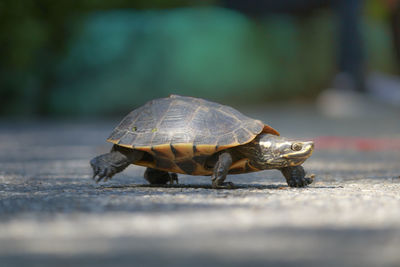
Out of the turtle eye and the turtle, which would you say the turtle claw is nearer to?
the turtle

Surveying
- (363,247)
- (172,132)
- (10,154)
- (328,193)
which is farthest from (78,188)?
(10,154)

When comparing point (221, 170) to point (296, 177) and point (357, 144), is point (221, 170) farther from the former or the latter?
point (357, 144)

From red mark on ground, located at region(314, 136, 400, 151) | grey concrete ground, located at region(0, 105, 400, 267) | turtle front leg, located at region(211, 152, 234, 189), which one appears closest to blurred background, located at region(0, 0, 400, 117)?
red mark on ground, located at region(314, 136, 400, 151)

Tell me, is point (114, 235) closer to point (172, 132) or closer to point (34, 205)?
point (34, 205)

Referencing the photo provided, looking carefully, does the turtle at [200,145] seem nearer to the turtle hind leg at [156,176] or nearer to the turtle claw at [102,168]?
the turtle claw at [102,168]

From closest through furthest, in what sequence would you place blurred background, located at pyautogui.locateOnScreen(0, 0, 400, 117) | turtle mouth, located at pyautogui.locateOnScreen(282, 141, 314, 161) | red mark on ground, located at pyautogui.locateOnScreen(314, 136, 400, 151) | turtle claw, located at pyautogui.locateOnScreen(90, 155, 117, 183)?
turtle mouth, located at pyautogui.locateOnScreen(282, 141, 314, 161)
turtle claw, located at pyautogui.locateOnScreen(90, 155, 117, 183)
red mark on ground, located at pyautogui.locateOnScreen(314, 136, 400, 151)
blurred background, located at pyautogui.locateOnScreen(0, 0, 400, 117)

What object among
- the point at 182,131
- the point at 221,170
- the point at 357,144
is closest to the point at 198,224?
the point at 221,170
